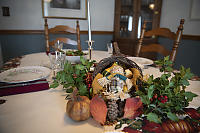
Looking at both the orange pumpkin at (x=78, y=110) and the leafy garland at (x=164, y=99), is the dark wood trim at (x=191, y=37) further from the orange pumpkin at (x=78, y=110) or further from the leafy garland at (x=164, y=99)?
the orange pumpkin at (x=78, y=110)

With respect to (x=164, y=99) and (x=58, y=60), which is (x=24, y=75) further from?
(x=164, y=99)

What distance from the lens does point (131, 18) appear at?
2602mm

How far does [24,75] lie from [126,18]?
2.33 m

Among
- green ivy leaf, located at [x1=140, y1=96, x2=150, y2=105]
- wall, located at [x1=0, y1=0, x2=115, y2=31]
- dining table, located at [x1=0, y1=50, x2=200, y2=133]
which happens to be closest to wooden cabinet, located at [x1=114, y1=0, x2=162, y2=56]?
wall, located at [x1=0, y1=0, x2=115, y2=31]

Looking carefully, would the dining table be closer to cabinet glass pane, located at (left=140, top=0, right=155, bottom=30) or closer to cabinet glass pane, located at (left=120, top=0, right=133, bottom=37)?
cabinet glass pane, located at (left=120, top=0, right=133, bottom=37)

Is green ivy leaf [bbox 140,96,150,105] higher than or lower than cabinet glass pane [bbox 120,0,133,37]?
lower

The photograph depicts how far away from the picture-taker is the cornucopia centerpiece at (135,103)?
35 cm

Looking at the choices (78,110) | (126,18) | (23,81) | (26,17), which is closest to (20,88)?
(23,81)

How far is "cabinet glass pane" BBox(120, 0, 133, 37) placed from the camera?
2.56 m

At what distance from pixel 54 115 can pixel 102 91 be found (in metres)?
0.15

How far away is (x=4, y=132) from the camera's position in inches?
13.0

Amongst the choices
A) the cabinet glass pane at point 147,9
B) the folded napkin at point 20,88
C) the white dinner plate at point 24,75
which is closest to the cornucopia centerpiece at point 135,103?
the folded napkin at point 20,88

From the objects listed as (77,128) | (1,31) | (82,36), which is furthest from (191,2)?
(1,31)

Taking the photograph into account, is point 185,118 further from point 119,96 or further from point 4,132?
point 4,132
